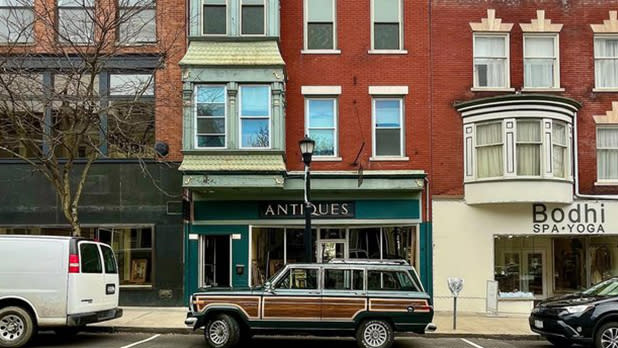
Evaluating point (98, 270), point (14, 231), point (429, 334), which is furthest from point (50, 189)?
point (429, 334)

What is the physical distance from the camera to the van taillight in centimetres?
1270

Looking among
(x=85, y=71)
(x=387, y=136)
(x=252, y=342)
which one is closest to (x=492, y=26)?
(x=387, y=136)

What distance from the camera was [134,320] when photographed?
1622cm

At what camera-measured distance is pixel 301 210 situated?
64.4 ft

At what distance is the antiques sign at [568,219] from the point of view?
19.4m

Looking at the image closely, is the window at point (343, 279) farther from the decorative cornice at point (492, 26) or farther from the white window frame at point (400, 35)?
the decorative cornice at point (492, 26)

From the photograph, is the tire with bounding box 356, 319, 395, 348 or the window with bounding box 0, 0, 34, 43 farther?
the window with bounding box 0, 0, 34, 43

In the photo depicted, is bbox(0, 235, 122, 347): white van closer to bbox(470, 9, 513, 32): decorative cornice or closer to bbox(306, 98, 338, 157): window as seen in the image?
bbox(306, 98, 338, 157): window

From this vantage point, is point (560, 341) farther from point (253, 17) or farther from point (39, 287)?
point (253, 17)

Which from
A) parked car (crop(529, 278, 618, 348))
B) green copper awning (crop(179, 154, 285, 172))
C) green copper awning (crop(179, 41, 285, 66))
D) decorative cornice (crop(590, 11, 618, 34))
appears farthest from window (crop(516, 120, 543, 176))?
green copper awning (crop(179, 41, 285, 66))

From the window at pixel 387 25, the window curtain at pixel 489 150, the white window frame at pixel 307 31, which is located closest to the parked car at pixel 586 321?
the window curtain at pixel 489 150

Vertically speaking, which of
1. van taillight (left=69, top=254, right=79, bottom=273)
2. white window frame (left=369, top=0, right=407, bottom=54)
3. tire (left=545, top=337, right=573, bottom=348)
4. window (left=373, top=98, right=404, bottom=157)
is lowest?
tire (left=545, top=337, right=573, bottom=348)

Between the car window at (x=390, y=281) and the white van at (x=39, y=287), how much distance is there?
5.60 metres

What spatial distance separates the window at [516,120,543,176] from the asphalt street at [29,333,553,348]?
5752 mm
